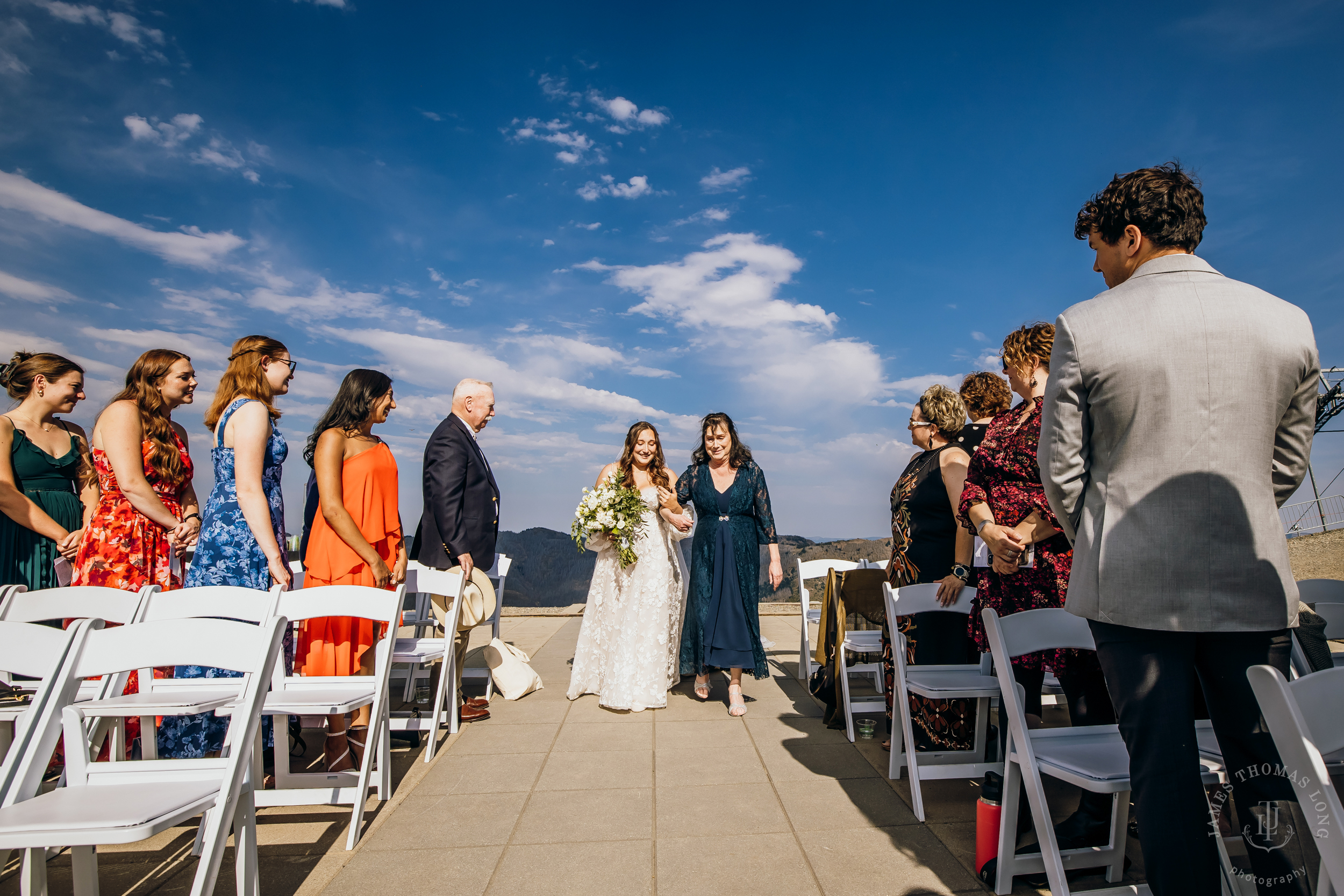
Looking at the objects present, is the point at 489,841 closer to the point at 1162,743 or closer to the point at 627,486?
the point at 1162,743

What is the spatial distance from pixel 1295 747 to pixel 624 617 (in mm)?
4398

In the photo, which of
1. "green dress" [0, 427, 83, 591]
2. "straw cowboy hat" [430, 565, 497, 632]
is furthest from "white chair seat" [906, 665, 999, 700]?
"green dress" [0, 427, 83, 591]

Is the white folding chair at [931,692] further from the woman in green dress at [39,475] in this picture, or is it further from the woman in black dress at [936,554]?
the woman in green dress at [39,475]

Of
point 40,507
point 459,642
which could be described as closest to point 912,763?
point 459,642

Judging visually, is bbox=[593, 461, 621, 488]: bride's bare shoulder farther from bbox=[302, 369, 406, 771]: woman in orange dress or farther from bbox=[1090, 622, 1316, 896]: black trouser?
bbox=[1090, 622, 1316, 896]: black trouser

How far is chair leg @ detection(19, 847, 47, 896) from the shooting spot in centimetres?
218

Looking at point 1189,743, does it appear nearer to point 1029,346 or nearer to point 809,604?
point 1029,346

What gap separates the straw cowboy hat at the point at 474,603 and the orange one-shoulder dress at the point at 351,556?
64 cm

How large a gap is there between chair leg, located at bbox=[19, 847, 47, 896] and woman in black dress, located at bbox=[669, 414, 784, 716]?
144 inches

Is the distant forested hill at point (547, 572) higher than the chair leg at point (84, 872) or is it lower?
higher

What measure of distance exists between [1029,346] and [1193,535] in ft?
4.85

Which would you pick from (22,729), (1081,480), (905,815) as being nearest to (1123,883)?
(905,815)

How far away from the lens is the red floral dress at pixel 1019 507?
281 centimetres

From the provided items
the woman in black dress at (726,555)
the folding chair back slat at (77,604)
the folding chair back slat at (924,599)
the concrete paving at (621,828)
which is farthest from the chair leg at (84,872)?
the woman in black dress at (726,555)
